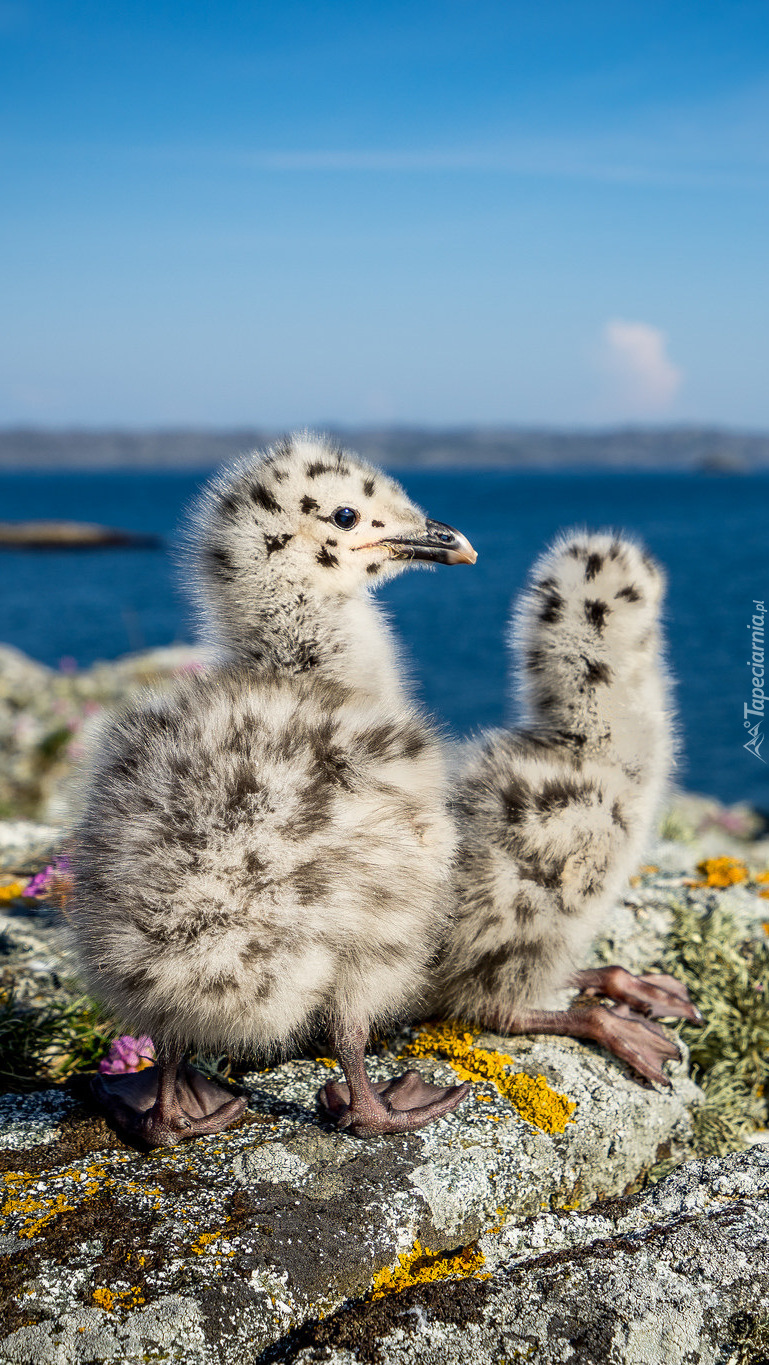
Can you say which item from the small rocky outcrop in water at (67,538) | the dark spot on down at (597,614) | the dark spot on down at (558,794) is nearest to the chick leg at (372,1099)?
the dark spot on down at (558,794)

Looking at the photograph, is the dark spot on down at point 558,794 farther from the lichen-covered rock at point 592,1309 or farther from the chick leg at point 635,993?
the lichen-covered rock at point 592,1309

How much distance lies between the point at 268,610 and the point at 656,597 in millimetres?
1910

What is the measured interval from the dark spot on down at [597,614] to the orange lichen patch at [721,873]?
7.18 ft

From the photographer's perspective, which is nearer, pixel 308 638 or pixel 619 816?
pixel 308 638

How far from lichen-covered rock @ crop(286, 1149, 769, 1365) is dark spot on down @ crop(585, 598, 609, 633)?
229 cm

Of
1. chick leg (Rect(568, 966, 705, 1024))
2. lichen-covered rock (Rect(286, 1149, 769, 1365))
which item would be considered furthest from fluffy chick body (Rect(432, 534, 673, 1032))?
lichen-covered rock (Rect(286, 1149, 769, 1365))

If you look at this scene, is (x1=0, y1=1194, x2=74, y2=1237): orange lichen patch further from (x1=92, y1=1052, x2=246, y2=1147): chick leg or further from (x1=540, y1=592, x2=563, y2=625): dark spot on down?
A: (x1=540, y1=592, x2=563, y2=625): dark spot on down

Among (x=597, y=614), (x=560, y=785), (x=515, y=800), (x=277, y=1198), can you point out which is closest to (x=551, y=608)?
(x=597, y=614)

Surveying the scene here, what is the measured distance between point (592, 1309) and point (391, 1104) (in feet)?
3.48

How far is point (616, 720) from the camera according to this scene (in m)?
4.39

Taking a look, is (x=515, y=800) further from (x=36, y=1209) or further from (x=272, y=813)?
(x=36, y=1209)

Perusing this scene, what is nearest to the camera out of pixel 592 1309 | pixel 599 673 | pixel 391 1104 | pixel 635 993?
pixel 592 1309

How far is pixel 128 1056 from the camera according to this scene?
3.97 meters

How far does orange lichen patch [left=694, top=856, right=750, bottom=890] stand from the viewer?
237 inches
